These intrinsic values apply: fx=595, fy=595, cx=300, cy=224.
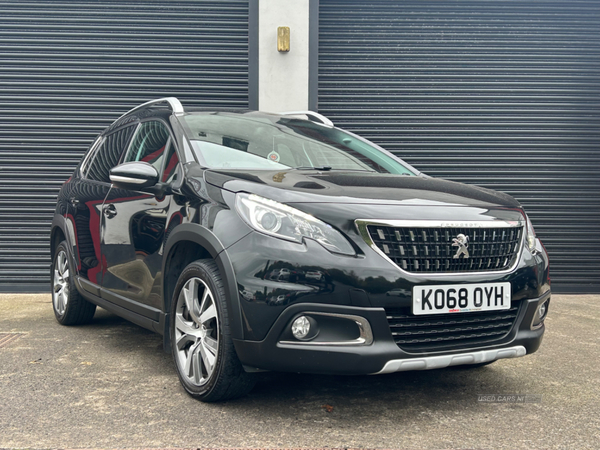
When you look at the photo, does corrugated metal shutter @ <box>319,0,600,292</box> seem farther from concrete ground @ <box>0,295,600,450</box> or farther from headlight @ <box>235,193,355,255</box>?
headlight @ <box>235,193,355,255</box>

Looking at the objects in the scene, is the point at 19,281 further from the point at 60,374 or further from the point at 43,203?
the point at 60,374

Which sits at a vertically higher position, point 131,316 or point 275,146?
point 275,146

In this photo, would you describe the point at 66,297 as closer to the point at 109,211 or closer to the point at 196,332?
the point at 109,211

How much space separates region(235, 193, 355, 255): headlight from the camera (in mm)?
2521

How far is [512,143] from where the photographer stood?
7180 millimetres

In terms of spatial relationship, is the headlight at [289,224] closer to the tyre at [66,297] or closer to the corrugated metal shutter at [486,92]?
the tyre at [66,297]

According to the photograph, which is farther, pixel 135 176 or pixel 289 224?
pixel 135 176

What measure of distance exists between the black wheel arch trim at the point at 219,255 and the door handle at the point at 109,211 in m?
0.90

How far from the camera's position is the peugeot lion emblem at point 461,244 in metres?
2.67

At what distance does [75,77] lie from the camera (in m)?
6.95

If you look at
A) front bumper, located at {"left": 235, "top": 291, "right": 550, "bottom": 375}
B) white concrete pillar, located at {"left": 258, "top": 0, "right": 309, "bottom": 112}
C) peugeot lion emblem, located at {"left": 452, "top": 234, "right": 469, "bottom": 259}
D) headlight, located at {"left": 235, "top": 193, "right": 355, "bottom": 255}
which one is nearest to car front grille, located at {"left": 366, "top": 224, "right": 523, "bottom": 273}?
peugeot lion emblem, located at {"left": 452, "top": 234, "right": 469, "bottom": 259}

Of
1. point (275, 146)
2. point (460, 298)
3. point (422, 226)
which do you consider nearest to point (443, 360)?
point (460, 298)

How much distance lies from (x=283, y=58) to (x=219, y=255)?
4.69m

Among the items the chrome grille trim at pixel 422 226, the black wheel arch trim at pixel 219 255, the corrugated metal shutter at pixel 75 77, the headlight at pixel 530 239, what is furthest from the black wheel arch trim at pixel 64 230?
the headlight at pixel 530 239
